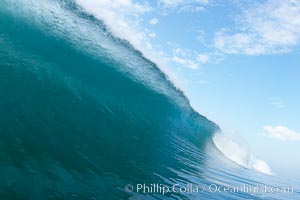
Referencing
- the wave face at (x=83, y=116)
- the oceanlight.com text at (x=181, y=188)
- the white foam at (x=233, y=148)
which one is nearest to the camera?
the wave face at (x=83, y=116)

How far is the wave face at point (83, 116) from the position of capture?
16.4ft

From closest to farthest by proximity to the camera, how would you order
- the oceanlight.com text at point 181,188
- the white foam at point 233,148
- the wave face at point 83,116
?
the wave face at point 83,116, the oceanlight.com text at point 181,188, the white foam at point 233,148

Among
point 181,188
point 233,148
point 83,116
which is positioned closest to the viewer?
point 181,188

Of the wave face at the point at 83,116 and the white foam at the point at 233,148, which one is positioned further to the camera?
the white foam at the point at 233,148

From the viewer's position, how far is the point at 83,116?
8.25 m

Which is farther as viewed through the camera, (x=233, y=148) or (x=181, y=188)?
(x=233, y=148)

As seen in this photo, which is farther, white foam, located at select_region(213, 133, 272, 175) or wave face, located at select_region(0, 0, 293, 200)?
white foam, located at select_region(213, 133, 272, 175)

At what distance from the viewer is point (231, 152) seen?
17.9 m

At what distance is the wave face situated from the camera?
499cm

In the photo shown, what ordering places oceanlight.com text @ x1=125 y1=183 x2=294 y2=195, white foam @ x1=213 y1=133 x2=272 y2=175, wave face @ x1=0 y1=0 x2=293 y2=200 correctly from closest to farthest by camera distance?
wave face @ x1=0 y1=0 x2=293 y2=200, oceanlight.com text @ x1=125 y1=183 x2=294 y2=195, white foam @ x1=213 y1=133 x2=272 y2=175

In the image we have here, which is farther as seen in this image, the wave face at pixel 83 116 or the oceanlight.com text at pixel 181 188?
the oceanlight.com text at pixel 181 188

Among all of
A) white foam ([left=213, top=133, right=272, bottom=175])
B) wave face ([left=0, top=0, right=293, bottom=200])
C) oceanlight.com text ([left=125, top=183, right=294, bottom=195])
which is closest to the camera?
wave face ([left=0, top=0, right=293, bottom=200])

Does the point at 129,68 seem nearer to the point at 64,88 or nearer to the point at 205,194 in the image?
the point at 64,88

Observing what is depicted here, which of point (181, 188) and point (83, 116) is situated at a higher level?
point (83, 116)
